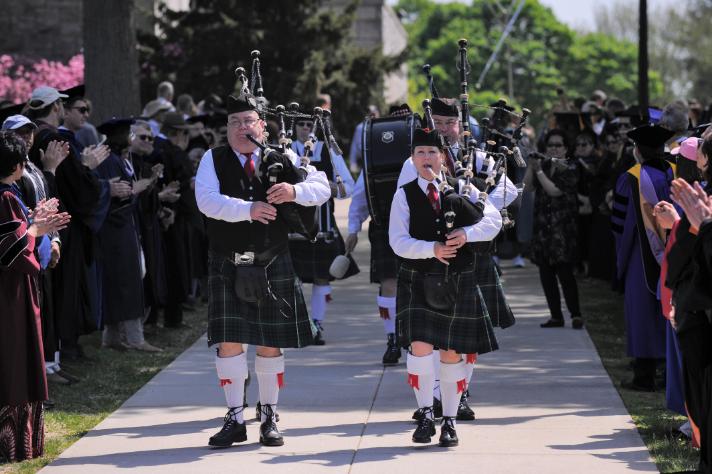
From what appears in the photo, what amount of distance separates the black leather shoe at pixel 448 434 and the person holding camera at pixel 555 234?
4.65 meters

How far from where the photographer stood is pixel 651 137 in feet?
29.0

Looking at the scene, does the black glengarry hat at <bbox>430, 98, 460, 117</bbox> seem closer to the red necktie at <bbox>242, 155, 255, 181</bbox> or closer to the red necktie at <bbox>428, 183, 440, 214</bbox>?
the red necktie at <bbox>428, 183, 440, 214</bbox>

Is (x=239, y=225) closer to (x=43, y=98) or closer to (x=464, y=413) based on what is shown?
(x=464, y=413)

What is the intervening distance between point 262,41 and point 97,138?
16.4 metres

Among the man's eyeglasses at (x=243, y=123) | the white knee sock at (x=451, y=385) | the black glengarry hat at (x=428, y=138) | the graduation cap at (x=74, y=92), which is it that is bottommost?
the white knee sock at (x=451, y=385)

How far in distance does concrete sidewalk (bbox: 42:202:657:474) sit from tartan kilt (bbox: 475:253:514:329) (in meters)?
0.60

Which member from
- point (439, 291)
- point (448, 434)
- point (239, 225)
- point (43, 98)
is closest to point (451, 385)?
point (448, 434)

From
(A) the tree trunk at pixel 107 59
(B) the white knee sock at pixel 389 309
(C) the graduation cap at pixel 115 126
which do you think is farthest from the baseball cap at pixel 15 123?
(A) the tree trunk at pixel 107 59

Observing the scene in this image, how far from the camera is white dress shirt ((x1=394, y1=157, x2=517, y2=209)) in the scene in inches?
312

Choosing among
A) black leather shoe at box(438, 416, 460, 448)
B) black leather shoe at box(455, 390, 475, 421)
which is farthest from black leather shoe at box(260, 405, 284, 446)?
black leather shoe at box(455, 390, 475, 421)

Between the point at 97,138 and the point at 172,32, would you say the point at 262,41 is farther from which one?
the point at 97,138

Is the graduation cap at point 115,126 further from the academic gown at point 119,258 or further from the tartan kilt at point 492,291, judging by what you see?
the tartan kilt at point 492,291

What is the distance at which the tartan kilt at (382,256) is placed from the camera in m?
10.1

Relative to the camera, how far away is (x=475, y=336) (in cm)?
760
